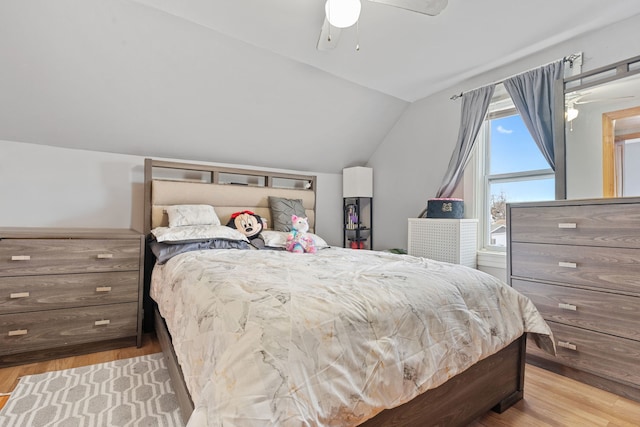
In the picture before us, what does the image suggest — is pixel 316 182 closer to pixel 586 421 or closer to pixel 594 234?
pixel 594 234

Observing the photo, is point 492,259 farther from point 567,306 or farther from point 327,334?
point 327,334

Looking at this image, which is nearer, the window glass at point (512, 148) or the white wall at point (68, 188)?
the white wall at point (68, 188)

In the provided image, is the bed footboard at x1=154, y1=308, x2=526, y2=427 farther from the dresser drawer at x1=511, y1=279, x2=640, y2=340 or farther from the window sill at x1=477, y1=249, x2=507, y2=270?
the window sill at x1=477, y1=249, x2=507, y2=270

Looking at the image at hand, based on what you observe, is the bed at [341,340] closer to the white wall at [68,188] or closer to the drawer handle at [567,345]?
the drawer handle at [567,345]

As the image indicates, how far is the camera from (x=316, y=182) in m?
3.85

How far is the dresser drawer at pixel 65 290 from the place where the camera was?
1993 mm

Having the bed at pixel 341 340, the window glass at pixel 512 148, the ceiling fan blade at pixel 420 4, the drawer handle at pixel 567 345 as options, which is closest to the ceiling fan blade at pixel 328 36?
the ceiling fan blade at pixel 420 4

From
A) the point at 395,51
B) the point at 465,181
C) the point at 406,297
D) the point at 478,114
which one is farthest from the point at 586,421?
the point at 395,51

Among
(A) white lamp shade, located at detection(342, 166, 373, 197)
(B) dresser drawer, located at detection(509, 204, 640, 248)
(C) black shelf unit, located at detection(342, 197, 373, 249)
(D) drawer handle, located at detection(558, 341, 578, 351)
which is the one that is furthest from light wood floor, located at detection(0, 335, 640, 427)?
(A) white lamp shade, located at detection(342, 166, 373, 197)

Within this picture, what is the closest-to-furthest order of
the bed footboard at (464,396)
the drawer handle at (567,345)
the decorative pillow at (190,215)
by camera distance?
the bed footboard at (464,396)
the drawer handle at (567,345)
the decorative pillow at (190,215)

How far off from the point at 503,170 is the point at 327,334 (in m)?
2.72

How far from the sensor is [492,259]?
288 cm

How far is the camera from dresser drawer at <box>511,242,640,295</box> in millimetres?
1766

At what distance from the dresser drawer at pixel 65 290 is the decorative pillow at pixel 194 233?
352 millimetres
